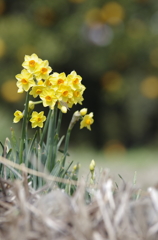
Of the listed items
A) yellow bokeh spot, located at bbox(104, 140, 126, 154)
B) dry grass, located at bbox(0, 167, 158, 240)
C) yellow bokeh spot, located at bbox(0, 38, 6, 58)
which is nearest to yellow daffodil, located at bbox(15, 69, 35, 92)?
dry grass, located at bbox(0, 167, 158, 240)

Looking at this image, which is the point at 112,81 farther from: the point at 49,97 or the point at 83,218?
the point at 83,218

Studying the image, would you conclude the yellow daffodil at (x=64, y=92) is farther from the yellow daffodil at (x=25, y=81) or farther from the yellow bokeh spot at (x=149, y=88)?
the yellow bokeh spot at (x=149, y=88)

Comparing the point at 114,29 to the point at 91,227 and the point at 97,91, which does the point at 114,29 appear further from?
the point at 91,227

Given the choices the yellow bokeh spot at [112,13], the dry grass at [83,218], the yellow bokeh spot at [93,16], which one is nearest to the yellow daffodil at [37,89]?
the dry grass at [83,218]

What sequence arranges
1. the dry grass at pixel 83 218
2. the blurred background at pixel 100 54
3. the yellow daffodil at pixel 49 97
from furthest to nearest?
the blurred background at pixel 100 54 → the yellow daffodil at pixel 49 97 → the dry grass at pixel 83 218

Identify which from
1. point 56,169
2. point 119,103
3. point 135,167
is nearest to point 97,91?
point 119,103
